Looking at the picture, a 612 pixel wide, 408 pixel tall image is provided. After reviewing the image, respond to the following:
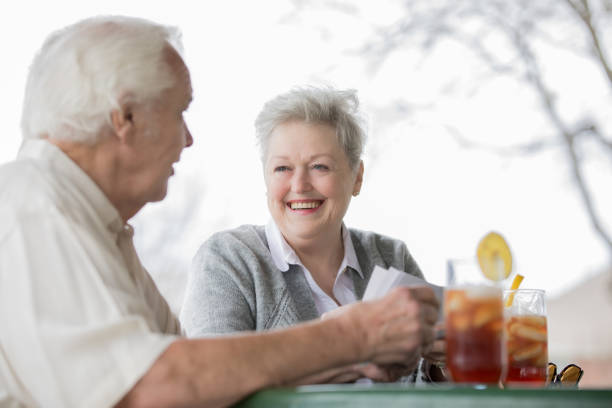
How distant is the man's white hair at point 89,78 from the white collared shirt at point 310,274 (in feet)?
3.01

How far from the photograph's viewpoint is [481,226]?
5758 mm

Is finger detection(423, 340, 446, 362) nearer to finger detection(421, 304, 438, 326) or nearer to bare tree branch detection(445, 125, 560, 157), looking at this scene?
finger detection(421, 304, 438, 326)

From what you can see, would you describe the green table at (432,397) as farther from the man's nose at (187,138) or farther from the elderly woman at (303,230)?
the elderly woman at (303,230)

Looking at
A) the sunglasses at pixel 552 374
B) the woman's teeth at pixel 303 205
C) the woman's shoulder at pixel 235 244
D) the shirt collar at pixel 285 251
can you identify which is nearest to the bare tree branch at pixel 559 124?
the shirt collar at pixel 285 251

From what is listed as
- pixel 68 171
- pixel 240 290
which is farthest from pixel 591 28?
pixel 68 171

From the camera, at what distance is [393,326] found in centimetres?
123

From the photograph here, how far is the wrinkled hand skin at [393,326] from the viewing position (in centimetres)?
121

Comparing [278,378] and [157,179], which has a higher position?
[157,179]

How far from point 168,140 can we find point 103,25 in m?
0.25

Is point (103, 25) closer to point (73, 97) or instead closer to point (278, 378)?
point (73, 97)

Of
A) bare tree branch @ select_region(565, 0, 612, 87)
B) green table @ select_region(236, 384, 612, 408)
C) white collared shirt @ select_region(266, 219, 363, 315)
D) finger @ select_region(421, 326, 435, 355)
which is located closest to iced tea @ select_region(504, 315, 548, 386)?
finger @ select_region(421, 326, 435, 355)

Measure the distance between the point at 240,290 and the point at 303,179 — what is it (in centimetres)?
44

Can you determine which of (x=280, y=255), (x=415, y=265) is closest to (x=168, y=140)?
(x=280, y=255)

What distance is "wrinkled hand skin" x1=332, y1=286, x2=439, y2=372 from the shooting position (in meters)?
1.21
